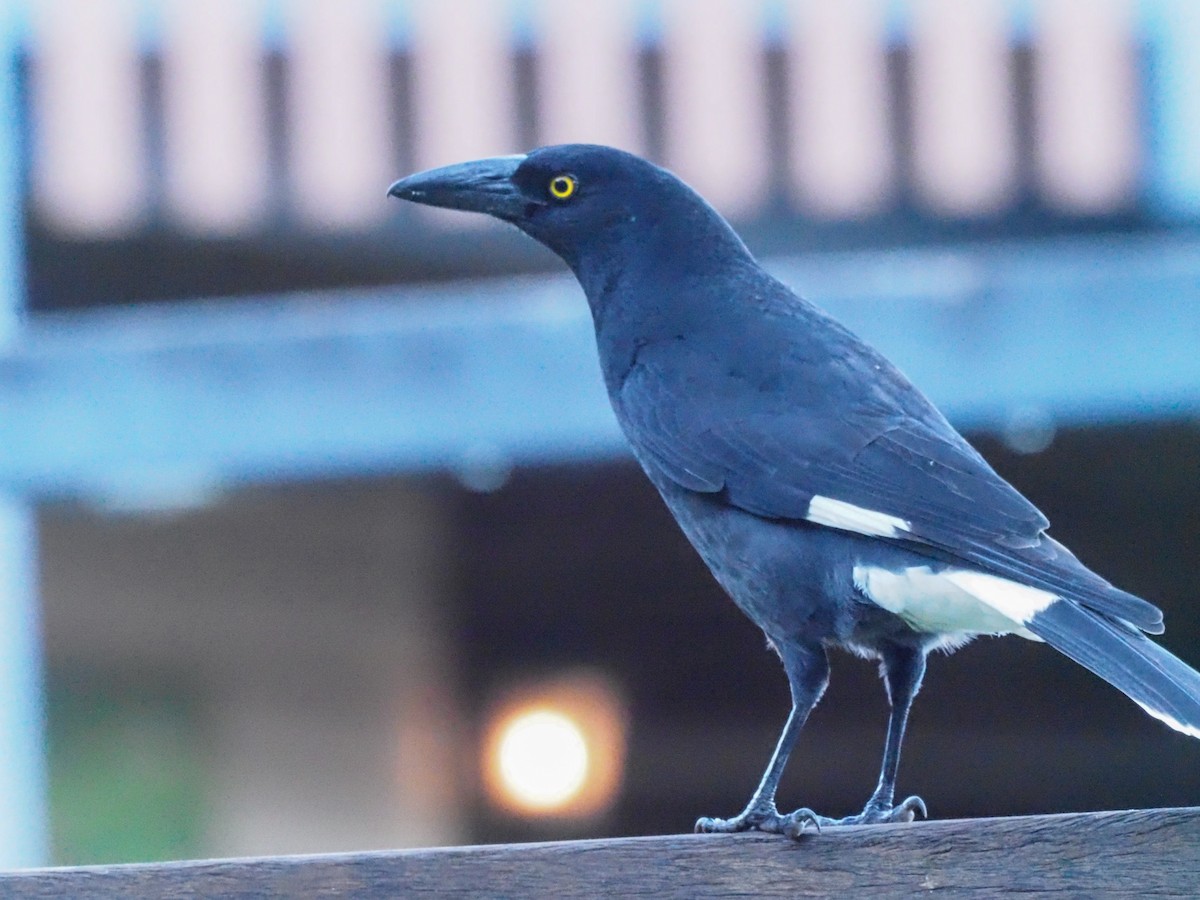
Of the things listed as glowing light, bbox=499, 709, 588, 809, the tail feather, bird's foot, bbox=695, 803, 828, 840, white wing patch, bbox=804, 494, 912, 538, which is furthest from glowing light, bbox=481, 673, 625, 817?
the tail feather

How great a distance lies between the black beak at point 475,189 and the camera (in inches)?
120

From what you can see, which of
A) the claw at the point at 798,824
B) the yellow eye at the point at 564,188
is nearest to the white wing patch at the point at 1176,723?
the claw at the point at 798,824

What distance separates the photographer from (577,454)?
16.3 feet

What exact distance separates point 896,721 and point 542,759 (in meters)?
5.02

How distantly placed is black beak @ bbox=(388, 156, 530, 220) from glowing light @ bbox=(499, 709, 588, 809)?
4761 mm

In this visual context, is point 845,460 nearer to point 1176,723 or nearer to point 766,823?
point 766,823

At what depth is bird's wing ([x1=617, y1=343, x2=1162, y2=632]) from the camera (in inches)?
95.6

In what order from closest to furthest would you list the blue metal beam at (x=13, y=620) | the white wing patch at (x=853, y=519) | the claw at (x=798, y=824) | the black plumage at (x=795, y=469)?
the claw at (x=798, y=824) → the black plumage at (x=795, y=469) → the white wing patch at (x=853, y=519) → the blue metal beam at (x=13, y=620)

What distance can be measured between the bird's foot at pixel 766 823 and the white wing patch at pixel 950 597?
0.34m

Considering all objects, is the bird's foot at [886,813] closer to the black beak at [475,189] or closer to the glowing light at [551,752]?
the black beak at [475,189]

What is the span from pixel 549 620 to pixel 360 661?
84 cm

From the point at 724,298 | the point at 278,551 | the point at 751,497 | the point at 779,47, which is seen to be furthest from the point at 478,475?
the point at 751,497

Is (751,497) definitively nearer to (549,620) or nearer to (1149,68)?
(1149,68)

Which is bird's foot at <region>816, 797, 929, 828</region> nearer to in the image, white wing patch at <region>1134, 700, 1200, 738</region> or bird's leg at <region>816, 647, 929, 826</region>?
bird's leg at <region>816, 647, 929, 826</region>
